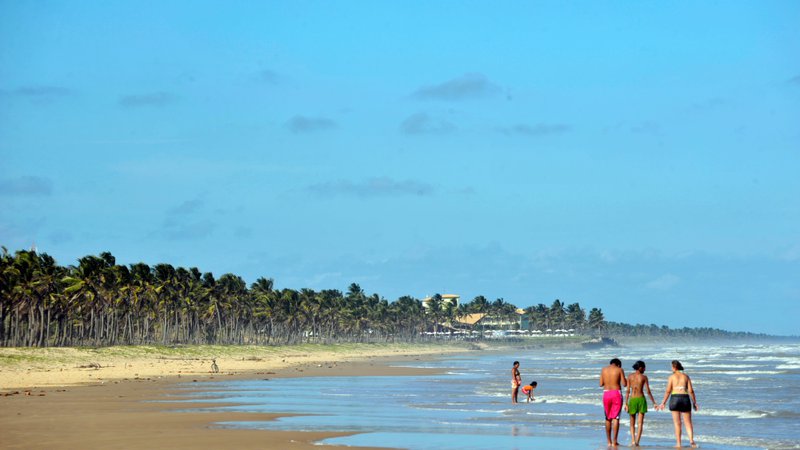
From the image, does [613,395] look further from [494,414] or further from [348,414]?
[348,414]

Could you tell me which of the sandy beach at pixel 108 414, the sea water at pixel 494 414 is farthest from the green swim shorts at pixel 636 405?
the sandy beach at pixel 108 414

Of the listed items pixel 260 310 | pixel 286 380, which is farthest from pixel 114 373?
pixel 260 310

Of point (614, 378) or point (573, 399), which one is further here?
point (573, 399)

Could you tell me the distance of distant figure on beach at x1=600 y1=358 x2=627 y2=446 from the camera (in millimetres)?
21328

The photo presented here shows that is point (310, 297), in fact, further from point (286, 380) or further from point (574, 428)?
point (574, 428)

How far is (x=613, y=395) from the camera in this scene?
21406 millimetres

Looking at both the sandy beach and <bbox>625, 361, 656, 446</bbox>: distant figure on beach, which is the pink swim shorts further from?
the sandy beach

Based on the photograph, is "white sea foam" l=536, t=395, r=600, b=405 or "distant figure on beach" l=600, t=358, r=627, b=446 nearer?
"distant figure on beach" l=600, t=358, r=627, b=446

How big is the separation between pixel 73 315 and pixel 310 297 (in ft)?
204

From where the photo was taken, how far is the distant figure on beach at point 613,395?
70.0ft

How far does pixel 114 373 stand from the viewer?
58281 mm

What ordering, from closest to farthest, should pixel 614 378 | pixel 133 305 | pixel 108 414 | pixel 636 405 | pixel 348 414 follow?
pixel 636 405 < pixel 614 378 < pixel 108 414 < pixel 348 414 < pixel 133 305

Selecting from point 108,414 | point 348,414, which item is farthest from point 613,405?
point 108,414

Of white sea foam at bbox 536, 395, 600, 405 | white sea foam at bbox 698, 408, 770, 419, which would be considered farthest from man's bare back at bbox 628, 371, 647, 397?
white sea foam at bbox 536, 395, 600, 405
